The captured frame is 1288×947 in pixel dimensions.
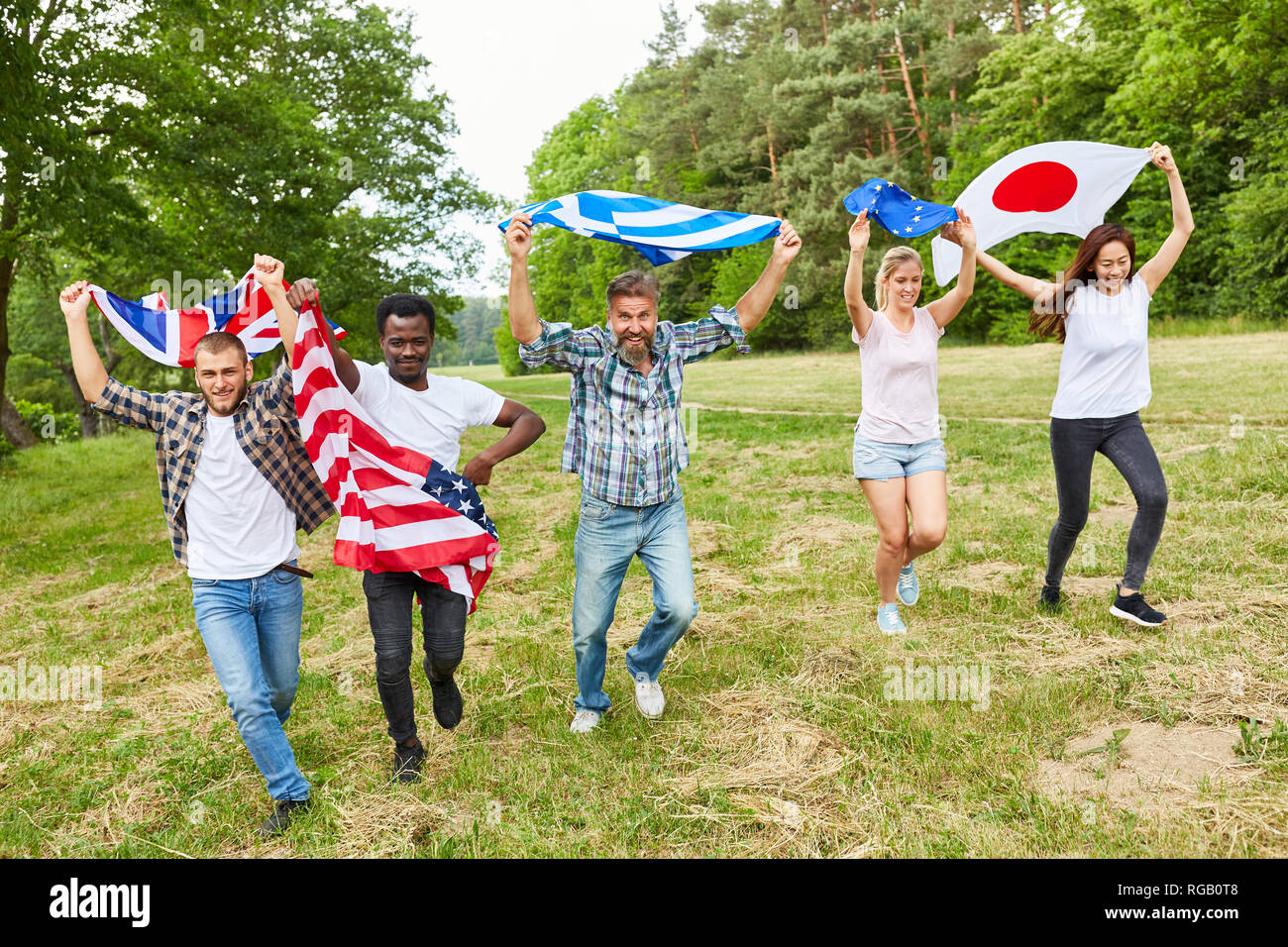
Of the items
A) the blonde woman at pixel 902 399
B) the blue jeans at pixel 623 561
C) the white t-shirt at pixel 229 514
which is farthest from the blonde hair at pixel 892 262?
the white t-shirt at pixel 229 514

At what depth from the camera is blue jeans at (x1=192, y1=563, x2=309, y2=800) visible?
394 cm

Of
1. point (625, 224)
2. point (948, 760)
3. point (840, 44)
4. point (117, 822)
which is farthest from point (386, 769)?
point (840, 44)

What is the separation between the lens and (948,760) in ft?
13.9

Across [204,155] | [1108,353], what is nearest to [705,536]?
[1108,353]

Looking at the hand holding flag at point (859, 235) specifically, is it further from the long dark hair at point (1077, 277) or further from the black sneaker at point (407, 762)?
the black sneaker at point (407, 762)

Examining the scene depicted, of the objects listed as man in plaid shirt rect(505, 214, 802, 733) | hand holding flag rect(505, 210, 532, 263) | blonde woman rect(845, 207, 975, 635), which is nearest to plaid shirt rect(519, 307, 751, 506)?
man in plaid shirt rect(505, 214, 802, 733)

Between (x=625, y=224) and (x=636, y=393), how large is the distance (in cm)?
122

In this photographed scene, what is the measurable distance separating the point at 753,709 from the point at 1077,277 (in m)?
3.55

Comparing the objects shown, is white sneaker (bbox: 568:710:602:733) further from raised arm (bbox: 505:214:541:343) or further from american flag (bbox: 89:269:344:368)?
american flag (bbox: 89:269:344:368)

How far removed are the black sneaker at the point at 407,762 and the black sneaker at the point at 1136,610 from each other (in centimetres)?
451

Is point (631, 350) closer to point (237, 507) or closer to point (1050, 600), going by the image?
point (237, 507)

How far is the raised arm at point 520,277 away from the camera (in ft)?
13.7

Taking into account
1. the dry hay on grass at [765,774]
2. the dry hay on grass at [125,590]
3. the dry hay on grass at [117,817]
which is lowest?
the dry hay on grass at [117,817]

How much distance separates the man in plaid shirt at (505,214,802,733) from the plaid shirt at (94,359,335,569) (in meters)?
1.20
